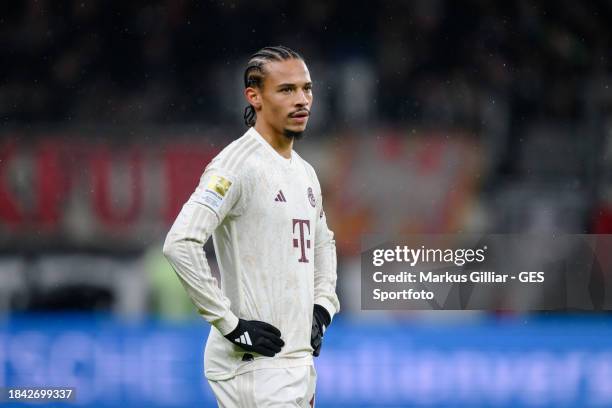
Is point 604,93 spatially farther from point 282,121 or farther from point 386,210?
point 282,121

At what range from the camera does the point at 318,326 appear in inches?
122

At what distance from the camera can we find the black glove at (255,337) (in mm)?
2822

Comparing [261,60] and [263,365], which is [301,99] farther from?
[263,365]

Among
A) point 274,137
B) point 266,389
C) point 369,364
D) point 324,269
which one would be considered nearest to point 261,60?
point 274,137

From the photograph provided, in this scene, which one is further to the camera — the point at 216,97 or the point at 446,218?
the point at 216,97

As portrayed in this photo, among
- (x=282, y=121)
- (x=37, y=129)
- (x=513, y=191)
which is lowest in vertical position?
(x=282, y=121)

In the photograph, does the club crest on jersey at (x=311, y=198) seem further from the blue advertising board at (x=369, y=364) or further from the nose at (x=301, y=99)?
the blue advertising board at (x=369, y=364)

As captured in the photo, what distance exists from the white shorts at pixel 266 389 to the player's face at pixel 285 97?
68cm

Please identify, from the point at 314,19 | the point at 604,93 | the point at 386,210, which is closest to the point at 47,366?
the point at 386,210

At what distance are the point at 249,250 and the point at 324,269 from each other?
44cm

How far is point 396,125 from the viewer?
8148 mm

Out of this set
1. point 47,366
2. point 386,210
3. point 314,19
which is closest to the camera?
point 47,366

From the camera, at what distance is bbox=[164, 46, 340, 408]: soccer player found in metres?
2.80

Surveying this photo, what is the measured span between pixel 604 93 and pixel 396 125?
5.51ft
